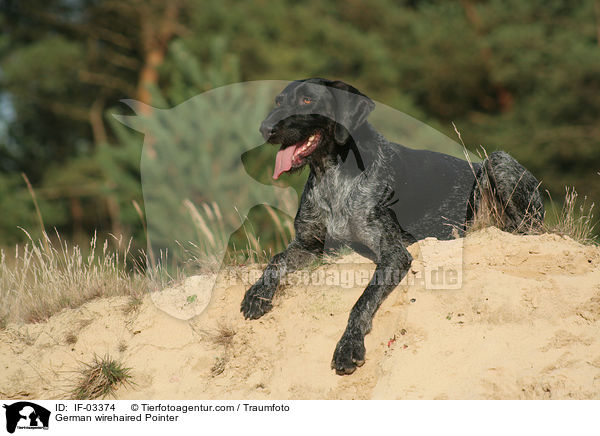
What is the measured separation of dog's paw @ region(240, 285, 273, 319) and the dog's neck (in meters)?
1.24

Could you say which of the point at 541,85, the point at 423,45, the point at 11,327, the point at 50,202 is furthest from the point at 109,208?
the point at 11,327

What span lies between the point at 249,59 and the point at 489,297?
1962 cm

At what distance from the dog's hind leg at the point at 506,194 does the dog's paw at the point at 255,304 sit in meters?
2.20

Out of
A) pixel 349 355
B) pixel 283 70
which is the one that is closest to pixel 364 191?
pixel 349 355

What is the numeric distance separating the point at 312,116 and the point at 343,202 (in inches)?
31.7

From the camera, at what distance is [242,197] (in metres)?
11.4

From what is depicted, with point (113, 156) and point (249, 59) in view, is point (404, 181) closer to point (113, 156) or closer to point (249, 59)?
point (113, 156)

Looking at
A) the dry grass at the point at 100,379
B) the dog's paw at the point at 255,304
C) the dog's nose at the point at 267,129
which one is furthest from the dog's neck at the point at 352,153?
the dry grass at the point at 100,379

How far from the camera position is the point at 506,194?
18.8 ft

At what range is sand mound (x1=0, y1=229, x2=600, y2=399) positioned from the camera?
3.91 m

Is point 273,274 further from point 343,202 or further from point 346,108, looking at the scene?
point 346,108

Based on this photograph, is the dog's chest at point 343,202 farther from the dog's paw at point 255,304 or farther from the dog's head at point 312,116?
the dog's paw at point 255,304

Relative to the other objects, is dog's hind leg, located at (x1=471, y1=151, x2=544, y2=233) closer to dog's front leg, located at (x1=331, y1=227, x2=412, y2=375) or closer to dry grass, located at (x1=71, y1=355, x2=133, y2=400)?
dog's front leg, located at (x1=331, y1=227, x2=412, y2=375)
